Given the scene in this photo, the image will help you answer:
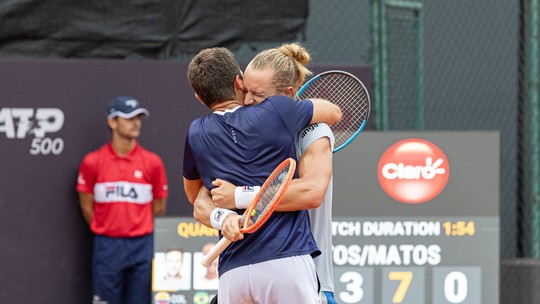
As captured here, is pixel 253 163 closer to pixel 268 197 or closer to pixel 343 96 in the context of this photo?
pixel 268 197

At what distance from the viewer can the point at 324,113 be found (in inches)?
144

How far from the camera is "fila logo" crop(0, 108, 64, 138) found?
739 cm

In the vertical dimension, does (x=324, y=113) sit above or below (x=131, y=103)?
below

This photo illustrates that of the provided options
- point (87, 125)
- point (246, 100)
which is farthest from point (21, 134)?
point (246, 100)

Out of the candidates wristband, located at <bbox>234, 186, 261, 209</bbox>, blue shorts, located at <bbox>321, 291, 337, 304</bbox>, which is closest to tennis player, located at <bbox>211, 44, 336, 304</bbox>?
wristband, located at <bbox>234, 186, 261, 209</bbox>

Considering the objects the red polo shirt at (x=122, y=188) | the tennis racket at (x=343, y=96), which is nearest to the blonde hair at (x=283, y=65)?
the tennis racket at (x=343, y=96)

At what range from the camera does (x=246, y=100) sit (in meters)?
3.66

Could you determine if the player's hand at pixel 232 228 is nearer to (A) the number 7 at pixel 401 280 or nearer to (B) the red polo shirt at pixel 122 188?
(A) the number 7 at pixel 401 280

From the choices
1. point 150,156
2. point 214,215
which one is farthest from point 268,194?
point 150,156

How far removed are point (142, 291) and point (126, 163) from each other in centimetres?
92

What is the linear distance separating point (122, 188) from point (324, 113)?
4.00 m

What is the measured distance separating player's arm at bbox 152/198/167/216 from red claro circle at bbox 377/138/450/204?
1.92 metres

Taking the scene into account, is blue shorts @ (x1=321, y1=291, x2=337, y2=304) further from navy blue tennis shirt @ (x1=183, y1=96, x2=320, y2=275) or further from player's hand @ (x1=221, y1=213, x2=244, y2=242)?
player's hand @ (x1=221, y1=213, x2=244, y2=242)

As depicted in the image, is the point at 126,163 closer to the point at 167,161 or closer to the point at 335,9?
the point at 167,161
